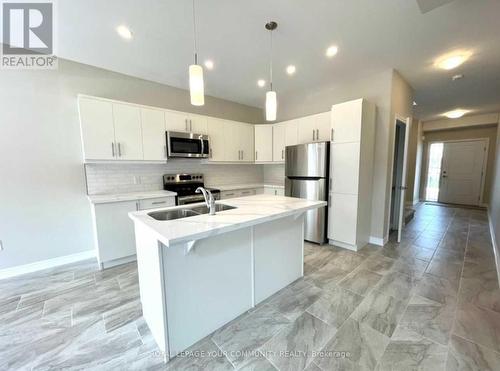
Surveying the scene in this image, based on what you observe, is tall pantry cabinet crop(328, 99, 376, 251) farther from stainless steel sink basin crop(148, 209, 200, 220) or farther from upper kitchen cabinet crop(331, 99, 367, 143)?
stainless steel sink basin crop(148, 209, 200, 220)

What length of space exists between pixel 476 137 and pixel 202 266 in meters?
8.77

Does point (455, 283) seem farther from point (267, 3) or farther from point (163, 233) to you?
point (267, 3)

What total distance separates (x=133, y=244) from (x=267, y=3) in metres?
3.18

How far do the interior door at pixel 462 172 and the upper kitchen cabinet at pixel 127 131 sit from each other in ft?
29.2

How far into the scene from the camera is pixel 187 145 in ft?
11.4

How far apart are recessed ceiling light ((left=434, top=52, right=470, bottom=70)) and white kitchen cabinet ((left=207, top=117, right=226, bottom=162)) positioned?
3.43 m

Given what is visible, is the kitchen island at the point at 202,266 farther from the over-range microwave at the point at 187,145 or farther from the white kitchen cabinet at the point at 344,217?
the over-range microwave at the point at 187,145

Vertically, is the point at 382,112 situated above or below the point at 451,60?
below

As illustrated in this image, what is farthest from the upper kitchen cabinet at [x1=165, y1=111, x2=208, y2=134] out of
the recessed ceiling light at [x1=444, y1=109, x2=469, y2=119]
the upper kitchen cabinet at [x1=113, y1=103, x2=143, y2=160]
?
the recessed ceiling light at [x1=444, y1=109, x2=469, y2=119]

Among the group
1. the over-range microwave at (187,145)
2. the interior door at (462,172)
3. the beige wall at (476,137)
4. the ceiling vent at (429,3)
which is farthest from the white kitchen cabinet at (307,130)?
the interior door at (462,172)

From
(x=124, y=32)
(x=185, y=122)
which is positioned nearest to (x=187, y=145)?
(x=185, y=122)

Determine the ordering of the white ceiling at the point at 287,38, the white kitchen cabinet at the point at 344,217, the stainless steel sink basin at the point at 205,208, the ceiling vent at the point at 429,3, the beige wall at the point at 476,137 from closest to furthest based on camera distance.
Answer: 1. the ceiling vent at the point at 429,3
2. the white ceiling at the point at 287,38
3. the stainless steel sink basin at the point at 205,208
4. the white kitchen cabinet at the point at 344,217
5. the beige wall at the point at 476,137

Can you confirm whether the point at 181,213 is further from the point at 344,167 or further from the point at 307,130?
the point at 307,130

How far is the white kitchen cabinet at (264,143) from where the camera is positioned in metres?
4.51
